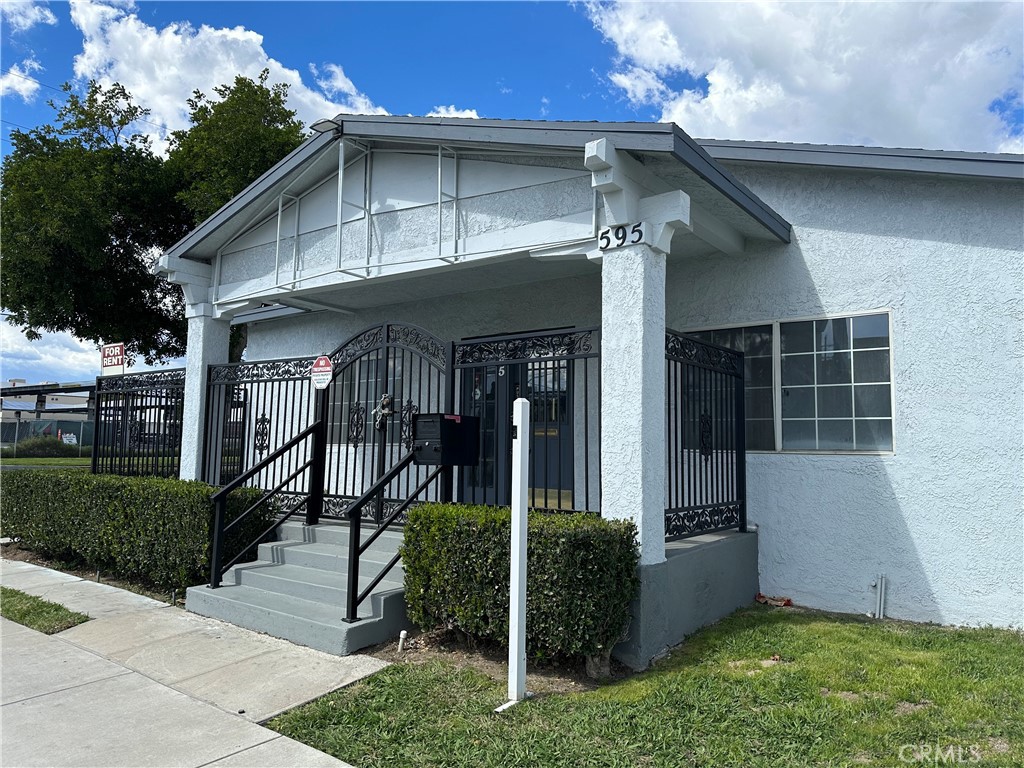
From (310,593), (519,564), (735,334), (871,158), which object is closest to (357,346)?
(310,593)

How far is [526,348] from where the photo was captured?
20.4 ft

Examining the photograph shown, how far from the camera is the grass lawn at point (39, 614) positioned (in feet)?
21.5

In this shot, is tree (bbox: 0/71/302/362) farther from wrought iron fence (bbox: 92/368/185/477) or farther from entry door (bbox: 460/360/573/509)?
entry door (bbox: 460/360/573/509)

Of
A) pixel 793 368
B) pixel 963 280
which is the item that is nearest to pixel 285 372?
pixel 793 368

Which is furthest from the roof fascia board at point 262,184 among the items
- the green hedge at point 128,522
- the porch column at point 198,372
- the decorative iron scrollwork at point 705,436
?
the decorative iron scrollwork at point 705,436

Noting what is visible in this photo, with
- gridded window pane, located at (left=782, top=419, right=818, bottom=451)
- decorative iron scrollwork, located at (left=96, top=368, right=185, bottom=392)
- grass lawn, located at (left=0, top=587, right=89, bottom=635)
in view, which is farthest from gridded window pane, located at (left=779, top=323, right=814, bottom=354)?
decorative iron scrollwork, located at (left=96, top=368, right=185, bottom=392)

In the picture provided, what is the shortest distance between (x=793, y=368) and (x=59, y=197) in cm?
1247

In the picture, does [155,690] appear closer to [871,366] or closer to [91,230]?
[871,366]

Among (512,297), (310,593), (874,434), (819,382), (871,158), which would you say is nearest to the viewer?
(310,593)

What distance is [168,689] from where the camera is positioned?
4.93m

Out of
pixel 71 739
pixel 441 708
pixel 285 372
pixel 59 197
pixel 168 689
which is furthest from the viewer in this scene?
pixel 59 197

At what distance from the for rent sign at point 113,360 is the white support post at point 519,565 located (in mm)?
6914

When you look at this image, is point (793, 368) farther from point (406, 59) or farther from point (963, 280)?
point (406, 59)

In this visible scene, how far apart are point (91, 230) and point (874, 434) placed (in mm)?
12983
